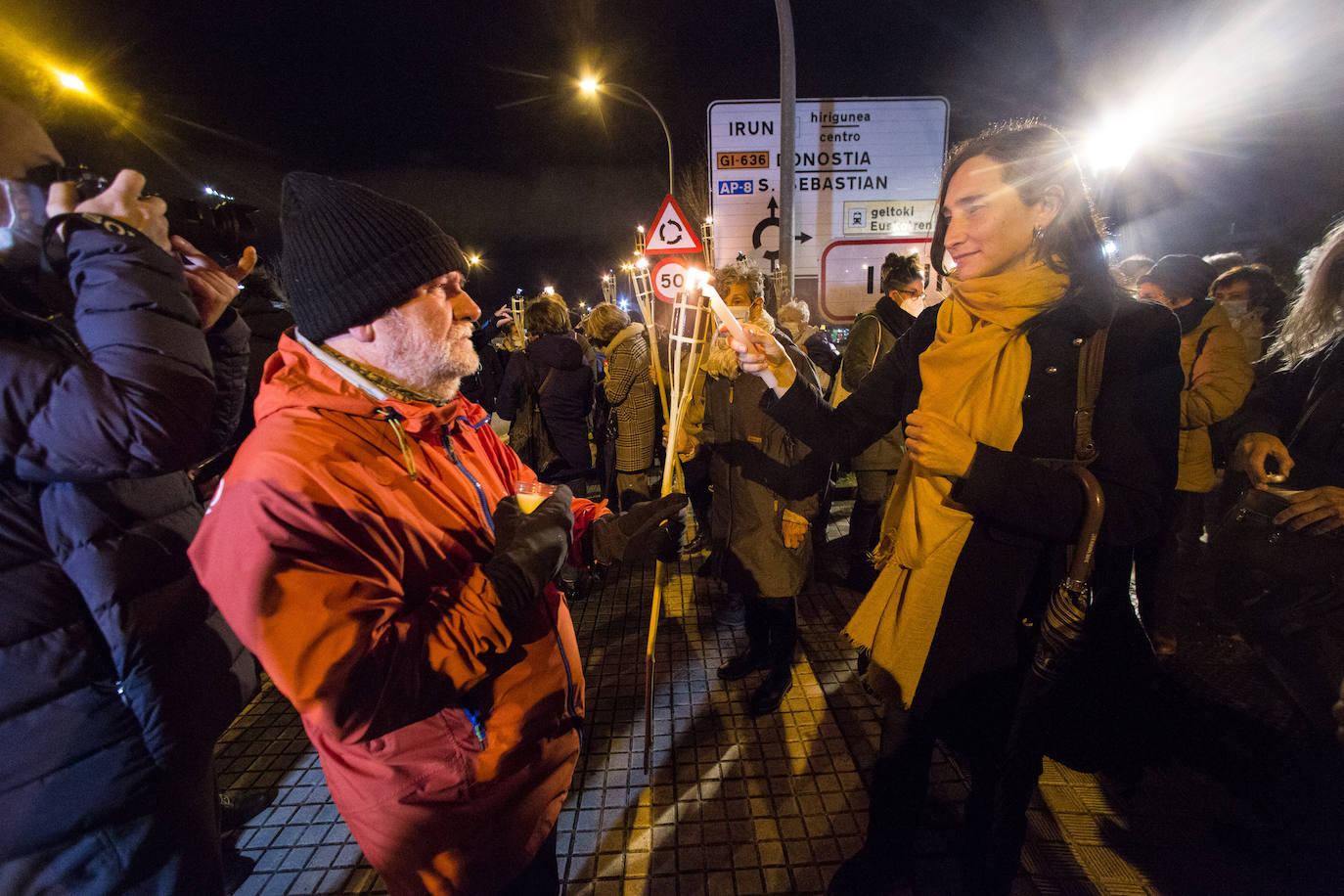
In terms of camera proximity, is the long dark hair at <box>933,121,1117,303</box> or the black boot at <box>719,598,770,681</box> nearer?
the long dark hair at <box>933,121,1117,303</box>

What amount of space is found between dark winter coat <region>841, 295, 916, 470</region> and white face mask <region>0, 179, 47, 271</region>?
4.10 m

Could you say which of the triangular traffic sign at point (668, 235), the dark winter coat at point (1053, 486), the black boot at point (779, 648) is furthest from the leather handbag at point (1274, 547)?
the triangular traffic sign at point (668, 235)

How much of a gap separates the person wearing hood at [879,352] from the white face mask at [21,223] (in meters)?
3.97

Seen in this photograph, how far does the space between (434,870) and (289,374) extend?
1.31 m

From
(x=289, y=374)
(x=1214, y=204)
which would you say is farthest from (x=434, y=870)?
(x=1214, y=204)

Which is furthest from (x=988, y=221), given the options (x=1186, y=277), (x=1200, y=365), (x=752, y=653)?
(x=1186, y=277)

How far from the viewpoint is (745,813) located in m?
2.43

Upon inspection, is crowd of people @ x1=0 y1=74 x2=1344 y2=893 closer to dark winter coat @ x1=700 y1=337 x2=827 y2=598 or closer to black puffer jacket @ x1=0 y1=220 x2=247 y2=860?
black puffer jacket @ x1=0 y1=220 x2=247 y2=860

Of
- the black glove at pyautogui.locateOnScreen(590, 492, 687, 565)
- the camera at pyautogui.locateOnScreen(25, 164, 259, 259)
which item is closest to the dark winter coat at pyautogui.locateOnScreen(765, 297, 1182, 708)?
the black glove at pyautogui.locateOnScreen(590, 492, 687, 565)

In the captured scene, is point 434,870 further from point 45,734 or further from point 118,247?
point 118,247

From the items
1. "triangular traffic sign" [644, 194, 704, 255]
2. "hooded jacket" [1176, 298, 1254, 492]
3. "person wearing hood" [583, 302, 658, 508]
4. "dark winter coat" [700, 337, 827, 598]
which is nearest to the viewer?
"dark winter coat" [700, 337, 827, 598]

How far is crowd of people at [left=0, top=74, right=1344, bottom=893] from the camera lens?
1.16 meters

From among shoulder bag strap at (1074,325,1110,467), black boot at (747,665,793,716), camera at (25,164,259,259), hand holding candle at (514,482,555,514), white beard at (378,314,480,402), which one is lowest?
black boot at (747,665,793,716)

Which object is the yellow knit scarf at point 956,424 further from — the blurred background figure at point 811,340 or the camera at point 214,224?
the blurred background figure at point 811,340
